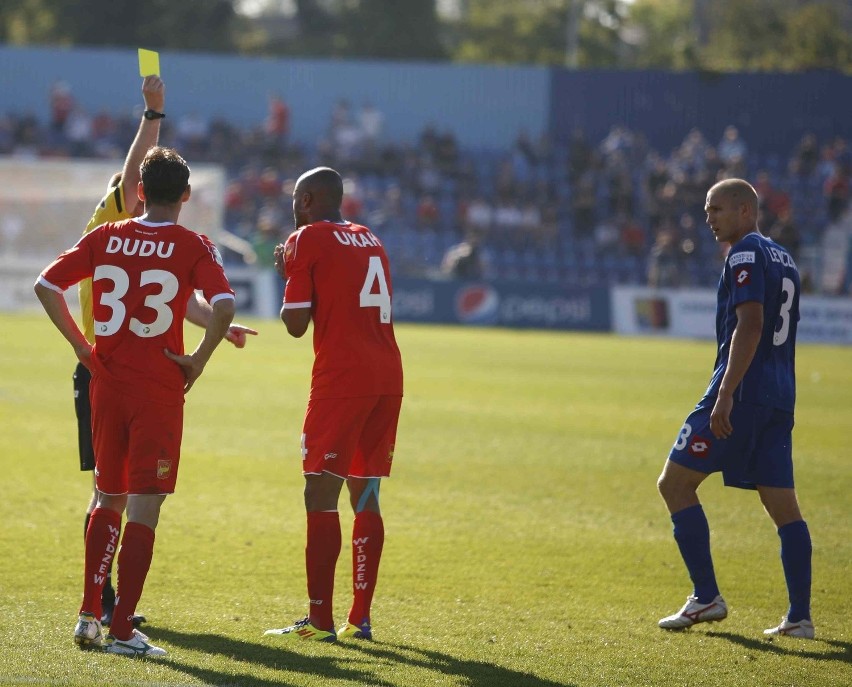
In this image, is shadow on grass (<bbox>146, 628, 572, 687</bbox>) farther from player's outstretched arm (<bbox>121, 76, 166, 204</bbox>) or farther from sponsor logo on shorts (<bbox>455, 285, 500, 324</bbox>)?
sponsor logo on shorts (<bbox>455, 285, 500, 324</bbox>)

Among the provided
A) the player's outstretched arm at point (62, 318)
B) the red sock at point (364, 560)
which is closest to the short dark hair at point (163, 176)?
the player's outstretched arm at point (62, 318)

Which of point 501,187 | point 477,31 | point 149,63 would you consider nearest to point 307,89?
point 501,187

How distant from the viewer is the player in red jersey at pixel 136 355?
5305 mm

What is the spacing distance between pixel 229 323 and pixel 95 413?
70 centimetres

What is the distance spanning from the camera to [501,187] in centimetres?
3600

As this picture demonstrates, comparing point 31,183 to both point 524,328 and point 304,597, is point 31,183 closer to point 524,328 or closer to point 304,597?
point 524,328

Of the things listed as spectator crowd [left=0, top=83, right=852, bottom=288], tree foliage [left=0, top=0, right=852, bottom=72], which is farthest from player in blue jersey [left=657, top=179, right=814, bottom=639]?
tree foliage [left=0, top=0, right=852, bottom=72]

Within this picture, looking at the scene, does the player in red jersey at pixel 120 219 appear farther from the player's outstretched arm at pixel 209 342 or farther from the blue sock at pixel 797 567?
the blue sock at pixel 797 567

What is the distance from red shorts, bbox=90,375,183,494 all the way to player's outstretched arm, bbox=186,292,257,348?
51 cm

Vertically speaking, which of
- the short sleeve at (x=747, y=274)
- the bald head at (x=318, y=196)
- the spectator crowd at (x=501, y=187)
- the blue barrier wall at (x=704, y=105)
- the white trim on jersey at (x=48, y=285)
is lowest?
the white trim on jersey at (x=48, y=285)

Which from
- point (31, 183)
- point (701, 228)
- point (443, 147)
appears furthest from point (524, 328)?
point (31, 183)

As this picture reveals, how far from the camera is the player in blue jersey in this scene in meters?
6.00

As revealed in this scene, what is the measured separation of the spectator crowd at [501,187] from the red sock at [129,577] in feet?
85.9

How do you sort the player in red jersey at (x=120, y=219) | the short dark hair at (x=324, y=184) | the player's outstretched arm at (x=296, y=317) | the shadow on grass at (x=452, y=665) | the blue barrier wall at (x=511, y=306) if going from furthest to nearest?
the blue barrier wall at (x=511, y=306)
the player in red jersey at (x=120, y=219)
the short dark hair at (x=324, y=184)
the player's outstretched arm at (x=296, y=317)
the shadow on grass at (x=452, y=665)
